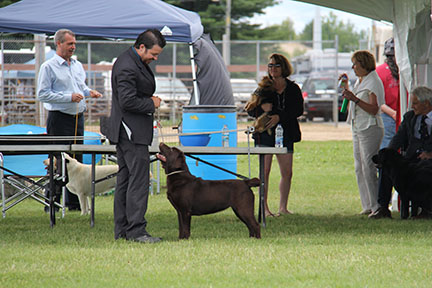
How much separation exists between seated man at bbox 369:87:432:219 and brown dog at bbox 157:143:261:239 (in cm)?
238

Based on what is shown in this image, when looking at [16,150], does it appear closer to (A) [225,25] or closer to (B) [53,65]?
(B) [53,65]

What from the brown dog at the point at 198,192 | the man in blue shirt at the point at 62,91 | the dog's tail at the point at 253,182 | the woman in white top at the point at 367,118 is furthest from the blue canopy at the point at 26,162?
the dog's tail at the point at 253,182

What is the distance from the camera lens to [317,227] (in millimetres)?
7207

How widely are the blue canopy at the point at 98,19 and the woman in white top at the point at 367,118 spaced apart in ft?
7.35

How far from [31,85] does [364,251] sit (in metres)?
17.2

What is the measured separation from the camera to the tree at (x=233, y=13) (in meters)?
36.3

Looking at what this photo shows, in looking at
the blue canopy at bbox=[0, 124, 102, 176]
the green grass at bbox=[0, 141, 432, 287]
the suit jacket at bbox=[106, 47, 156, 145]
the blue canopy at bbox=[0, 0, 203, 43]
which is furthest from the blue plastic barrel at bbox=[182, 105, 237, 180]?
the suit jacket at bbox=[106, 47, 156, 145]

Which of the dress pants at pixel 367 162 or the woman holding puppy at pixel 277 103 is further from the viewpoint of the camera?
the dress pants at pixel 367 162

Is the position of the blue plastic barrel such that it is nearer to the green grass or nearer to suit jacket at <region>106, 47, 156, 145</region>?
the green grass

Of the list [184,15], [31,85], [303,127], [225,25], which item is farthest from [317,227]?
[225,25]

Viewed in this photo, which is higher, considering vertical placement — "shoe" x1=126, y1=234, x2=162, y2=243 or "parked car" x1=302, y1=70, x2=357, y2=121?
"parked car" x1=302, y1=70, x2=357, y2=121

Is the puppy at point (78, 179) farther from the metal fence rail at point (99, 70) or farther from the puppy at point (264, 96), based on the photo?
the metal fence rail at point (99, 70)

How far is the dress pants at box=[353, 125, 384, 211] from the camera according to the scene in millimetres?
8117

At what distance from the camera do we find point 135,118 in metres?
5.97
